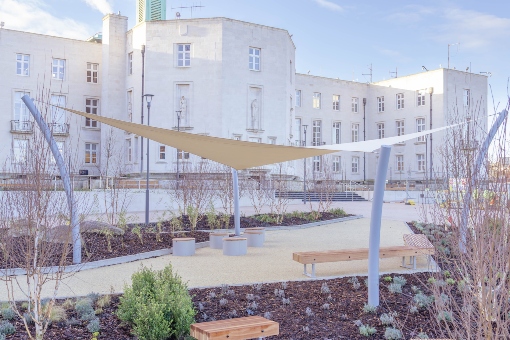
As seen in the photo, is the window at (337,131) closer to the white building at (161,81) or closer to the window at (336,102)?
the window at (336,102)

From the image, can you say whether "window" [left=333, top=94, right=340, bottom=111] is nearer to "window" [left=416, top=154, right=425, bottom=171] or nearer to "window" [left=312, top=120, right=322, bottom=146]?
"window" [left=312, top=120, right=322, bottom=146]

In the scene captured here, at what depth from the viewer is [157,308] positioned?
4812 mm

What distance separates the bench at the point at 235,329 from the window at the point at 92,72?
109 ft

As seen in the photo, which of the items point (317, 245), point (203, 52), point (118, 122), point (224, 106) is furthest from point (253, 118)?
point (118, 122)

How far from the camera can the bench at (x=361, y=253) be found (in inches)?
310

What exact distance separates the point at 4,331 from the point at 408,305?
4.35m

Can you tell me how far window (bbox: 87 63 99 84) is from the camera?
35119 millimetres

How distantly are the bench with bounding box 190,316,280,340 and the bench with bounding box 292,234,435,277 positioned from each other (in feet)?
11.0

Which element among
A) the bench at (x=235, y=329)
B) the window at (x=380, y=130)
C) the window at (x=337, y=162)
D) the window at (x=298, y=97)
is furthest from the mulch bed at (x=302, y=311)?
the window at (x=380, y=130)

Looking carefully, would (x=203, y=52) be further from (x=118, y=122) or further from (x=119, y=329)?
(x=119, y=329)

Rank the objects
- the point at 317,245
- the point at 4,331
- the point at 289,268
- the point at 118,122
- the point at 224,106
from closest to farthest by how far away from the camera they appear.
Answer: the point at 4,331
the point at 118,122
the point at 289,268
the point at 317,245
the point at 224,106

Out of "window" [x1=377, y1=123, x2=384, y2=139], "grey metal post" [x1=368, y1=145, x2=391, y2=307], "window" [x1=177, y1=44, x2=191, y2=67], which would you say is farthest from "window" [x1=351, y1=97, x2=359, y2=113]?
"grey metal post" [x1=368, y1=145, x2=391, y2=307]

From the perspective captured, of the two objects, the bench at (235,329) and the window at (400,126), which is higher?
the window at (400,126)

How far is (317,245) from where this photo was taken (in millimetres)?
11789
